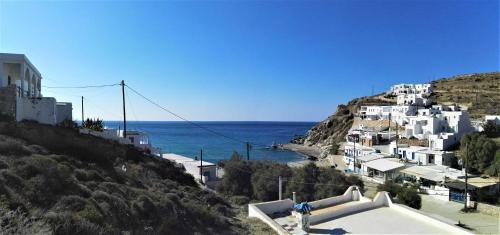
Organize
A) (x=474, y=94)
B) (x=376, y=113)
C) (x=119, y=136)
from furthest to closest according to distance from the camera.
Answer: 1. (x=474, y=94)
2. (x=376, y=113)
3. (x=119, y=136)

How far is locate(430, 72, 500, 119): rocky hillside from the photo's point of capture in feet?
225

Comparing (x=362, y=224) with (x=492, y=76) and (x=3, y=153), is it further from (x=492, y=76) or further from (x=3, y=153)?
(x=492, y=76)

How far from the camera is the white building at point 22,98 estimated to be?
1822 centimetres

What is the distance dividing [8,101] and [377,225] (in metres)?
18.1

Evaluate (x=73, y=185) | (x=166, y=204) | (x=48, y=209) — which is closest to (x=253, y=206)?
(x=166, y=204)

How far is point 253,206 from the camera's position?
44.8ft

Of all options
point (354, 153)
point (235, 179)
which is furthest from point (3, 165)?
Result: point (354, 153)

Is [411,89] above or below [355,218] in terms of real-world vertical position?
above

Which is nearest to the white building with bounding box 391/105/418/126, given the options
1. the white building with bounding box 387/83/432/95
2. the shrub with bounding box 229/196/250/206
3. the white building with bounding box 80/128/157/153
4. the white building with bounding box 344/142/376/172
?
the white building with bounding box 344/142/376/172

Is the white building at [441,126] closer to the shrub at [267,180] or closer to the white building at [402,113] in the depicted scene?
the white building at [402,113]

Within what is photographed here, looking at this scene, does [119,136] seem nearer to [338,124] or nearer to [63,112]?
[63,112]

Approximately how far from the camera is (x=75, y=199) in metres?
9.40

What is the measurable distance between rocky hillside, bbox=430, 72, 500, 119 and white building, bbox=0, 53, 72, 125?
67.1 meters

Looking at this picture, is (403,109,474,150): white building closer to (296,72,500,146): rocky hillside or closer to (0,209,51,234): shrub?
(296,72,500,146): rocky hillside
